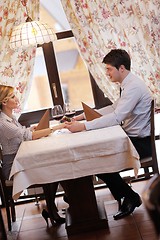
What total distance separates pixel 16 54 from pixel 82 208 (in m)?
1.90

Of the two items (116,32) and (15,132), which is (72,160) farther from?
(116,32)

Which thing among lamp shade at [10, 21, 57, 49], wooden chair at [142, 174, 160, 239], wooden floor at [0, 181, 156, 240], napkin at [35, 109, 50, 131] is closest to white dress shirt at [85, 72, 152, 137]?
napkin at [35, 109, 50, 131]

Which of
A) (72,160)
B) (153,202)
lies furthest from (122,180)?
(153,202)

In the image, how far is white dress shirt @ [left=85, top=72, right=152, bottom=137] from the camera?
3773mm

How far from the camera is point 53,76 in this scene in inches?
199

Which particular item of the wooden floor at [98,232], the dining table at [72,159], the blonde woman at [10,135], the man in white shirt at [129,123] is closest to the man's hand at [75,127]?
the man in white shirt at [129,123]

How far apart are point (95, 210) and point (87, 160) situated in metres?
0.49

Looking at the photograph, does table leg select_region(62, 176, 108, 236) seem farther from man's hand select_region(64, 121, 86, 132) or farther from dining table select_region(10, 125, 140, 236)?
man's hand select_region(64, 121, 86, 132)

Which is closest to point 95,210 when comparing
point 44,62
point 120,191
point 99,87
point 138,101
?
point 120,191

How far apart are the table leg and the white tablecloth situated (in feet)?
0.90

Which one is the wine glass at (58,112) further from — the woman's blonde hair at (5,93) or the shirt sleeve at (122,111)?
the woman's blonde hair at (5,93)

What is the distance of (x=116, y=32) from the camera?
491 cm

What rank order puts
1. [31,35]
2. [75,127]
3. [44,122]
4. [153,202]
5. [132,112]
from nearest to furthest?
[153,202] → [75,127] → [132,112] → [44,122] → [31,35]

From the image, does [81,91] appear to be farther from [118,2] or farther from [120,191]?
[120,191]
